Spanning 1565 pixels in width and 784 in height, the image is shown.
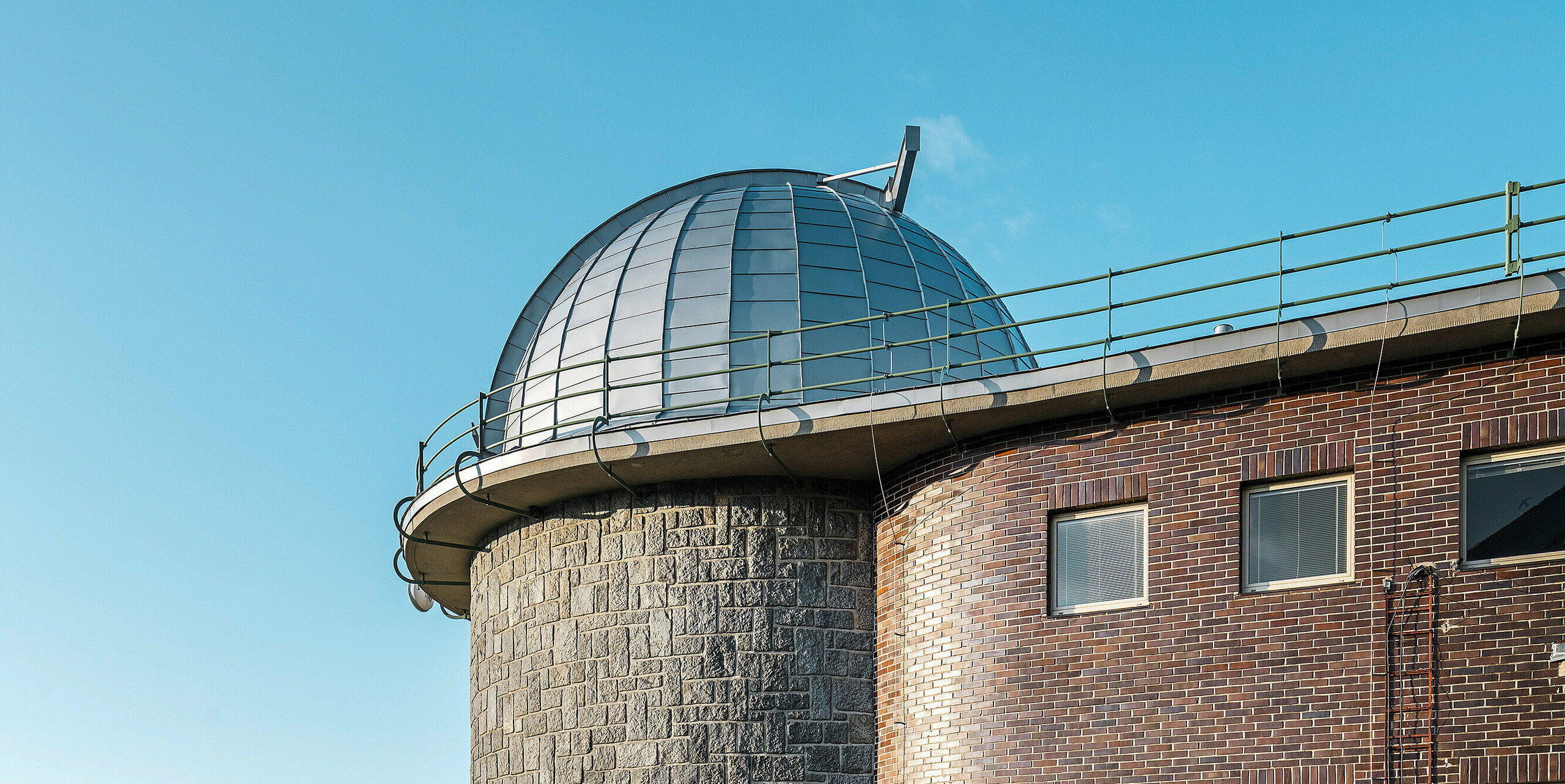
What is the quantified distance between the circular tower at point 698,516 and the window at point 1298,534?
9.05ft

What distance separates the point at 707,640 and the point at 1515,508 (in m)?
7.43

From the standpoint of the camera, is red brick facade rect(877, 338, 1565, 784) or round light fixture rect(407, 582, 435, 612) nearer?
red brick facade rect(877, 338, 1565, 784)

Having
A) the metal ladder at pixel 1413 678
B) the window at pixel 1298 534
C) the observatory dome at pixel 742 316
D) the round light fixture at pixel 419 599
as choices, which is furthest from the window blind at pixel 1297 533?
the round light fixture at pixel 419 599

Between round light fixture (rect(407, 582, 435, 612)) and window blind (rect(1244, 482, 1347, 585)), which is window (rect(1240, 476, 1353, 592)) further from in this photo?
round light fixture (rect(407, 582, 435, 612))

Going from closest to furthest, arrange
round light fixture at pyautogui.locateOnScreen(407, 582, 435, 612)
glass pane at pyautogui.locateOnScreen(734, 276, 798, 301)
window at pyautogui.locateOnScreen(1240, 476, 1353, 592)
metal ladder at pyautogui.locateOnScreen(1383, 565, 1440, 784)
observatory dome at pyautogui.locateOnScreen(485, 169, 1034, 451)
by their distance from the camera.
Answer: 1. metal ladder at pyautogui.locateOnScreen(1383, 565, 1440, 784)
2. window at pyautogui.locateOnScreen(1240, 476, 1353, 592)
3. observatory dome at pyautogui.locateOnScreen(485, 169, 1034, 451)
4. glass pane at pyautogui.locateOnScreen(734, 276, 798, 301)
5. round light fixture at pyautogui.locateOnScreen(407, 582, 435, 612)

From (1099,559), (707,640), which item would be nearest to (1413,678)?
(1099,559)

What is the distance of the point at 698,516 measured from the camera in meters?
15.0

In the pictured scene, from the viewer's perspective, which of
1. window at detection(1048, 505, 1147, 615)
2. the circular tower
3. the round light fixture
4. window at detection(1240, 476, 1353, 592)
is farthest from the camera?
the round light fixture

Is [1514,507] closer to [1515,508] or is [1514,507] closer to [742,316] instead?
[1515,508]

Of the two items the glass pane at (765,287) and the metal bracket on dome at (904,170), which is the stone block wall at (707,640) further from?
the metal bracket on dome at (904,170)

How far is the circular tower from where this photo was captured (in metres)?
14.4

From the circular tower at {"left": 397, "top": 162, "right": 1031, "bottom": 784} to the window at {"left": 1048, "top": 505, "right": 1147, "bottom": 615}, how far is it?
1.56 m

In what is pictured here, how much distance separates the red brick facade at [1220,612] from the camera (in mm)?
10977

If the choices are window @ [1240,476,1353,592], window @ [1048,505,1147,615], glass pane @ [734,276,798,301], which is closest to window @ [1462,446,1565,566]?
window @ [1240,476,1353,592]
